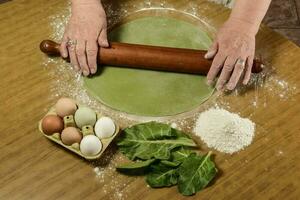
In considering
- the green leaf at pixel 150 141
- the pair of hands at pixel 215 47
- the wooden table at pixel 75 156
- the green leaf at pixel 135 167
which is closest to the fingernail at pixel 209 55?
the pair of hands at pixel 215 47

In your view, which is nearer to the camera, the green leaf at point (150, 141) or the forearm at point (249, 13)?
the green leaf at point (150, 141)

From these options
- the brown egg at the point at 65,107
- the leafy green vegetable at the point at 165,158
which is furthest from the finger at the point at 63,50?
the leafy green vegetable at the point at 165,158

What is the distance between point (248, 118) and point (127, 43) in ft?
1.24

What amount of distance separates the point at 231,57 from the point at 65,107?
46cm

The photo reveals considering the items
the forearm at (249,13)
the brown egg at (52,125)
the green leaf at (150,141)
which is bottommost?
the green leaf at (150,141)

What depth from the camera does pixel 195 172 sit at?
91cm

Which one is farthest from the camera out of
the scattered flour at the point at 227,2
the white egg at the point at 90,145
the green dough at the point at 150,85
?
the scattered flour at the point at 227,2

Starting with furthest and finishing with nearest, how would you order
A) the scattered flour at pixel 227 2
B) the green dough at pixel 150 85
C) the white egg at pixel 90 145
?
the scattered flour at pixel 227 2 < the green dough at pixel 150 85 < the white egg at pixel 90 145

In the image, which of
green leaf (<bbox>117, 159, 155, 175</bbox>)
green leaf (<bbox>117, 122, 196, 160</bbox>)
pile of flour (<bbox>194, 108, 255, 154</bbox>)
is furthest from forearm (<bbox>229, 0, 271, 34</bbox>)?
green leaf (<bbox>117, 159, 155, 175</bbox>)

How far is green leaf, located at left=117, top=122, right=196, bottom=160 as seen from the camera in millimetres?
940

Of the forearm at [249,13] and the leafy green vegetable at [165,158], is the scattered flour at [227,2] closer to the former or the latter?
the forearm at [249,13]

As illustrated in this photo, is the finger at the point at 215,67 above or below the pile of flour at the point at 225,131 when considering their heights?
above

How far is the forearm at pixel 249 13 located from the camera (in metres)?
1.15

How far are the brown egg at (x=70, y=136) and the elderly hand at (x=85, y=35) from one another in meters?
0.23
